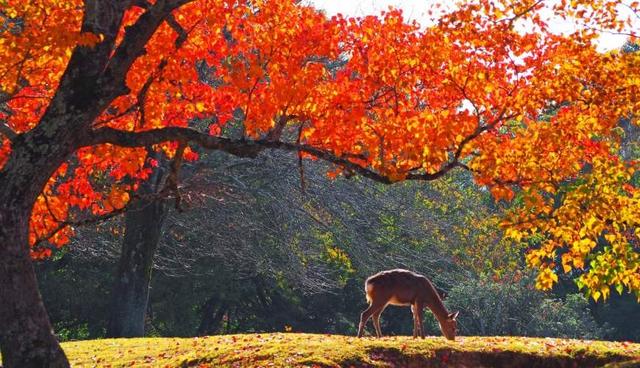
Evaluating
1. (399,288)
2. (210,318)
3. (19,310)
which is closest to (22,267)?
(19,310)

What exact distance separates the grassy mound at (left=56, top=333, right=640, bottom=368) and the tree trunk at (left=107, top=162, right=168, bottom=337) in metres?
7.00

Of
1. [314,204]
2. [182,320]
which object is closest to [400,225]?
[314,204]

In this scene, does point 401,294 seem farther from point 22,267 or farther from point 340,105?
point 22,267

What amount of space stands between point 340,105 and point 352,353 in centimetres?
470

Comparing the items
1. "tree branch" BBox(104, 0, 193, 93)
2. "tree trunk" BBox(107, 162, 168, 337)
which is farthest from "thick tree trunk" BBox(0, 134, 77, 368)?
"tree trunk" BBox(107, 162, 168, 337)

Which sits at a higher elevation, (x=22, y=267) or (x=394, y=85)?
(x=394, y=85)

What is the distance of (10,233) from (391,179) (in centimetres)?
542

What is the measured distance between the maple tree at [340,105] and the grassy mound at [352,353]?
318 cm

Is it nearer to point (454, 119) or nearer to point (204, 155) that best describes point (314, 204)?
point (204, 155)

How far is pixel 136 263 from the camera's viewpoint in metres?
27.0

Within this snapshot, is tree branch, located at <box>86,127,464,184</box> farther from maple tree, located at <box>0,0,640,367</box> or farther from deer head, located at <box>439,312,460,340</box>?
deer head, located at <box>439,312,460,340</box>

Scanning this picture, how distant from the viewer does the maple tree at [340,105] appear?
1197cm

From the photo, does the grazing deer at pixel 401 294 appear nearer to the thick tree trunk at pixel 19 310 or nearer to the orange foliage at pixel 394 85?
the orange foliage at pixel 394 85

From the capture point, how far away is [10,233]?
38.6ft
